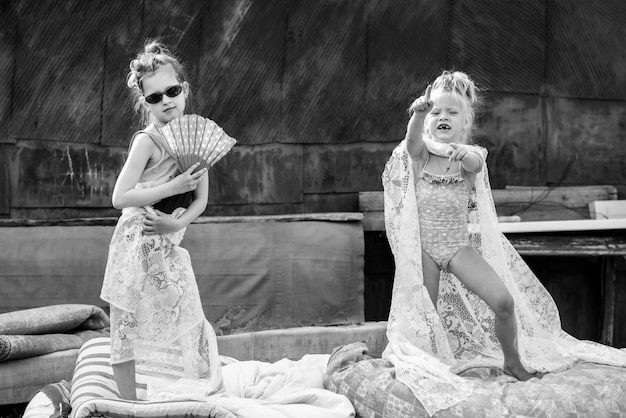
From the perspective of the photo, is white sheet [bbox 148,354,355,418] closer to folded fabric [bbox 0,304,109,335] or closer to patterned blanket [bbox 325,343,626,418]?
patterned blanket [bbox 325,343,626,418]

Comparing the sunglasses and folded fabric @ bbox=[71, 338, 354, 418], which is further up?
the sunglasses

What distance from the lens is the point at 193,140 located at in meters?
3.74

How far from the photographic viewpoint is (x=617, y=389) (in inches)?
152

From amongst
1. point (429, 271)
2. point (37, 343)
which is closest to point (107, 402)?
point (37, 343)

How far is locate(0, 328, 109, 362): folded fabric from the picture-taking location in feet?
15.1

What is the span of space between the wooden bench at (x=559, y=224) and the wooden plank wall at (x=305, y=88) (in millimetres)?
167

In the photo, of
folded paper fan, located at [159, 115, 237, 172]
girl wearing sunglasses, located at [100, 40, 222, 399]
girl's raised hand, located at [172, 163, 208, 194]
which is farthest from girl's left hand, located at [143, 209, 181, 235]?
folded paper fan, located at [159, 115, 237, 172]

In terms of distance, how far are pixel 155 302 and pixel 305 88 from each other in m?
2.83

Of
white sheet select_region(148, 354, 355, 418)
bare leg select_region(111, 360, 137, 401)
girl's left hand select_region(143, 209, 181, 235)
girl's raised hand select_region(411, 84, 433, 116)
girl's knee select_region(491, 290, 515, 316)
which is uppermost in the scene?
girl's raised hand select_region(411, 84, 433, 116)

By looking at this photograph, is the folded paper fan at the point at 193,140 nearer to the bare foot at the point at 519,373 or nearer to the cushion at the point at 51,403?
the cushion at the point at 51,403

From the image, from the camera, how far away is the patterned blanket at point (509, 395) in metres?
3.72

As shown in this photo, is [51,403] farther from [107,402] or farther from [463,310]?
[463,310]

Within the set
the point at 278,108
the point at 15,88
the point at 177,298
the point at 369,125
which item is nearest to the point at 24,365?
the point at 177,298

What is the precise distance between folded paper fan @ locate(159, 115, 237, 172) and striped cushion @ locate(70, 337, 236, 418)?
1.06m
